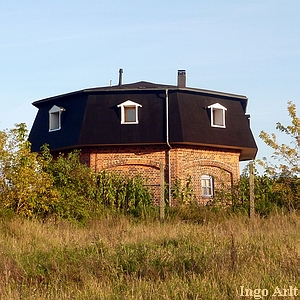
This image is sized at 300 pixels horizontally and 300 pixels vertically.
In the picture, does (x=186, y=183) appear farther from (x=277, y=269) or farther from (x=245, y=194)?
(x=277, y=269)

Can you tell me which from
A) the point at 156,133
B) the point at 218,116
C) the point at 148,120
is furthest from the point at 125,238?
the point at 218,116

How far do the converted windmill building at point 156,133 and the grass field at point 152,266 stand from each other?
526 inches

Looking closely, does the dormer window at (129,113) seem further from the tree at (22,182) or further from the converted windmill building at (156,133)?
the tree at (22,182)

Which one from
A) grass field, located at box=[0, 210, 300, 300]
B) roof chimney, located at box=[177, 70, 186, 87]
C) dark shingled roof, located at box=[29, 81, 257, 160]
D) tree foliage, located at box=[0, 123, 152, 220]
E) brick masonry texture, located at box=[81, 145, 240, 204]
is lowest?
grass field, located at box=[0, 210, 300, 300]

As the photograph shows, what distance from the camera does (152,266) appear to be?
29.0ft

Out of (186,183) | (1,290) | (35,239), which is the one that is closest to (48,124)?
(186,183)

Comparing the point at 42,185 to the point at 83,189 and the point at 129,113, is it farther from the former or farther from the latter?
the point at 129,113

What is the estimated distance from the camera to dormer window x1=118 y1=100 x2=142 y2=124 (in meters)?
26.7

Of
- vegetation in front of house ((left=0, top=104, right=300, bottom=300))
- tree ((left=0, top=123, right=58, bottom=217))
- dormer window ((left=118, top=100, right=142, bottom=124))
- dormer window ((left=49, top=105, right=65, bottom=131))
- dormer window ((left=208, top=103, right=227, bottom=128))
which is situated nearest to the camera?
vegetation in front of house ((left=0, top=104, right=300, bottom=300))

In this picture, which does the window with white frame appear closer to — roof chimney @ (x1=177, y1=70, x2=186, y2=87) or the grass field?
roof chimney @ (x1=177, y1=70, x2=186, y2=87)

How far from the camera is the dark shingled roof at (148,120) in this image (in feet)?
85.7

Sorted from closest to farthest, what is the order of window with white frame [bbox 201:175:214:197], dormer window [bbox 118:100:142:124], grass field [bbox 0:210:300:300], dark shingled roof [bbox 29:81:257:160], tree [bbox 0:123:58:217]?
1. grass field [bbox 0:210:300:300]
2. tree [bbox 0:123:58:217]
3. dark shingled roof [bbox 29:81:257:160]
4. dormer window [bbox 118:100:142:124]
5. window with white frame [bbox 201:175:214:197]

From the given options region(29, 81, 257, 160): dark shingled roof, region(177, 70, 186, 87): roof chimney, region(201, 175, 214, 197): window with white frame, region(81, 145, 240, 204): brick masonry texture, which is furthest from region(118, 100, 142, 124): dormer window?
region(177, 70, 186, 87): roof chimney

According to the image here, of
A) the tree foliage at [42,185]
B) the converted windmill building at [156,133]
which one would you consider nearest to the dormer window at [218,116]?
the converted windmill building at [156,133]
